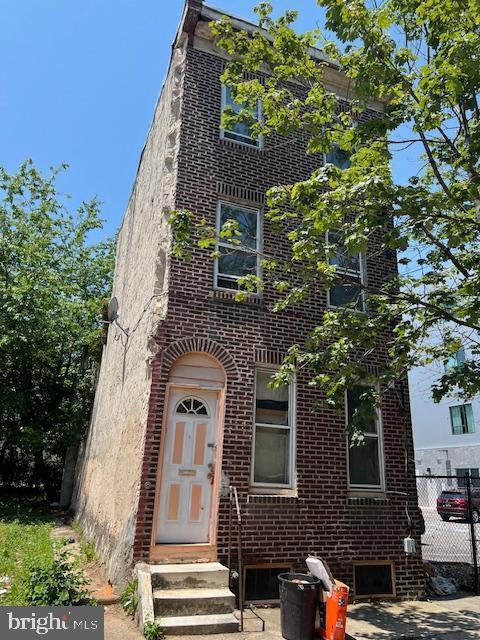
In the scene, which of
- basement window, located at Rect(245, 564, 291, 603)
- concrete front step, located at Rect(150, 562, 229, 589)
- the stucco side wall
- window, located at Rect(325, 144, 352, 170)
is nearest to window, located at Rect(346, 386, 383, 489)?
basement window, located at Rect(245, 564, 291, 603)

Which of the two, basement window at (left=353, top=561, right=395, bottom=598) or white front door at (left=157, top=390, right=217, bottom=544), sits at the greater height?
white front door at (left=157, top=390, right=217, bottom=544)

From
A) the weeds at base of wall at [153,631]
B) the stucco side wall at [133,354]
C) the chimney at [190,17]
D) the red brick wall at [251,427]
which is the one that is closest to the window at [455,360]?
the red brick wall at [251,427]

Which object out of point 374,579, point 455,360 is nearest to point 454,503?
point 455,360

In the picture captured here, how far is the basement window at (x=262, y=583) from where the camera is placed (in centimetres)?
710

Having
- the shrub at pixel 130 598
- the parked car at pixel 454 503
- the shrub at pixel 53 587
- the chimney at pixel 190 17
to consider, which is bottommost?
the shrub at pixel 130 598

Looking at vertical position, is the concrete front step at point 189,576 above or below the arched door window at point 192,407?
below

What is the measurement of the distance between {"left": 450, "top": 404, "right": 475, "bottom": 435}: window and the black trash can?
27514 mm

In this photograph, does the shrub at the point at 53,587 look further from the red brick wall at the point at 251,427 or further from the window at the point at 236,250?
the window at the point at 236,250

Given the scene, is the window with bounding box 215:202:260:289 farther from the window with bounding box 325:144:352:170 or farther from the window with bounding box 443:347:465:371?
the window with bounding box 443:347:465:371

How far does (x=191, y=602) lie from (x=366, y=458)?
4.01 meters

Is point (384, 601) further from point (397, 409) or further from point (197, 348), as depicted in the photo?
point (197, 348)

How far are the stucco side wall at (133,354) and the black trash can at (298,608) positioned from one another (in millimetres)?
2279

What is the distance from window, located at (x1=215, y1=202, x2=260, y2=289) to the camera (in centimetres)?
865

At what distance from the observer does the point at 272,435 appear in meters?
8.15
